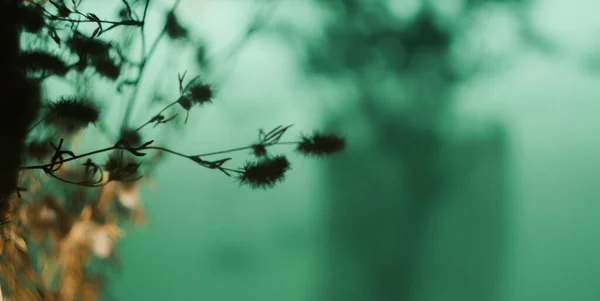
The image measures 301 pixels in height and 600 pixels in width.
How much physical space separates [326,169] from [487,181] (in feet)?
1.40

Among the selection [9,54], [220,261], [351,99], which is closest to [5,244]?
[9,54]

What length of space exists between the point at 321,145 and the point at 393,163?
33.9 inches

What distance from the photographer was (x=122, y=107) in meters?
1.03

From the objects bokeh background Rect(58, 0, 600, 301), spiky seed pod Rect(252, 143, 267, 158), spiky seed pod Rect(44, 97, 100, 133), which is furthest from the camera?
bokeh background Rect(58, 0, 600, 301)

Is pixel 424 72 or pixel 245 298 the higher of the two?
pixel 424 72

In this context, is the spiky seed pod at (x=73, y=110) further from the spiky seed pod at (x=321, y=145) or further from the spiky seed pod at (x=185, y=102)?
the spiky seed pod at (x=321, y=145)

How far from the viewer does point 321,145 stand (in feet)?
2.00

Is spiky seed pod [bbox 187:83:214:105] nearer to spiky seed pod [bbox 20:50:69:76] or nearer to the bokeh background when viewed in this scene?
spiky seed pod [bbox 20:50:69:76]

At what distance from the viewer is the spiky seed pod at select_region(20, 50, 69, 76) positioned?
59cm

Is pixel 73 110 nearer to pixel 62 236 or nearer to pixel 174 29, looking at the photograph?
pixel 174 29

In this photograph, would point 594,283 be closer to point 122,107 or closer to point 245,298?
point 245,298

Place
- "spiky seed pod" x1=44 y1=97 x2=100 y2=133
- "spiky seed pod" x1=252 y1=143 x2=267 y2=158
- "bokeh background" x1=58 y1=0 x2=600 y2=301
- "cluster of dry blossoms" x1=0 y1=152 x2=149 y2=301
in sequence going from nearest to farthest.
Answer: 1. "spiky seed pod" x1=44 y1=97 x2=100 y2=133
2. "spiky seed pod" x1=252 y1=143 x2=267 y2=158
3. "cluster of dry blossoms" x1=0 y1=152 x2=149 y2=301
4. "bokeh background" x1=58 y1=0 x2=600 y2=301

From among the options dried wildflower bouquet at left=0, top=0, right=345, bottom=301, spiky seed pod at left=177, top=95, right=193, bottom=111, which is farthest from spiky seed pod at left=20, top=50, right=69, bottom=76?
spiky seed pod at left=177, top=95, right=193, bottom=111

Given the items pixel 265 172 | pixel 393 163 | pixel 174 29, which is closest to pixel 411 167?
pixel 393 163
